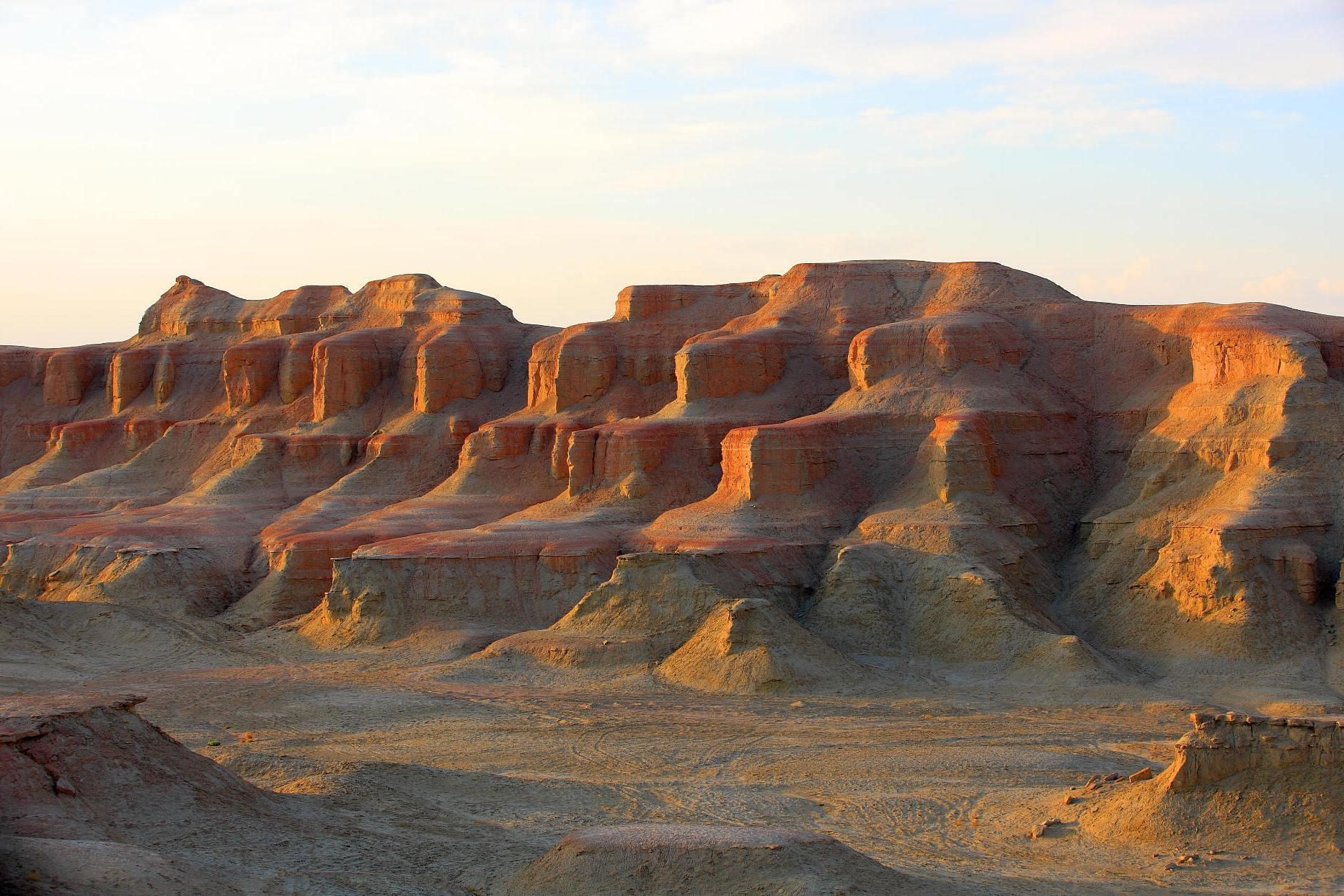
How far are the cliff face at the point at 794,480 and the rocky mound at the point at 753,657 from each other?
1466 mm

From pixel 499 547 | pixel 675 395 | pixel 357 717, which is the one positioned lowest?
pixel 357 717

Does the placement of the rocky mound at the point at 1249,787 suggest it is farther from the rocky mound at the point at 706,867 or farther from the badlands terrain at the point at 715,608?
the rocky mound at the point at 706,867

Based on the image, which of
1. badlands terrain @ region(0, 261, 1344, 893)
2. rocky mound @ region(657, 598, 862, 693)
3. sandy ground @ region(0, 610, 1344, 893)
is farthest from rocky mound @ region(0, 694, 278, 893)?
rocky mound @ region(657, 598, 862, 693)

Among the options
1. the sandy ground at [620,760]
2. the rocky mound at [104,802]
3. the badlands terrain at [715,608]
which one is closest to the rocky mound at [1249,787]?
the badlands terrain at [715,608]

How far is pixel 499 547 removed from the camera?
161ft

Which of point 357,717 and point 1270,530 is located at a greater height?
point 1270,530

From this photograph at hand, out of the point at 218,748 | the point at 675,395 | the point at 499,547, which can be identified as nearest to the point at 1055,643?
the point at 499,547

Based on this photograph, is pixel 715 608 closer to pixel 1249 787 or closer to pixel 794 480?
pixel 794 480

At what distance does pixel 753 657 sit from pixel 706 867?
20332 mm

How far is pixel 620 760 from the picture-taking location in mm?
32281

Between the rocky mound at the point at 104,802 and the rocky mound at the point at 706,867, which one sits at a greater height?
the rocky mound at the point at 104,802

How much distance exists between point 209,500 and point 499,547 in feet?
66.7

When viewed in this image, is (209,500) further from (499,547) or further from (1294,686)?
(1294,686)

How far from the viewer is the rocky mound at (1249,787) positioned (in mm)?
23969
